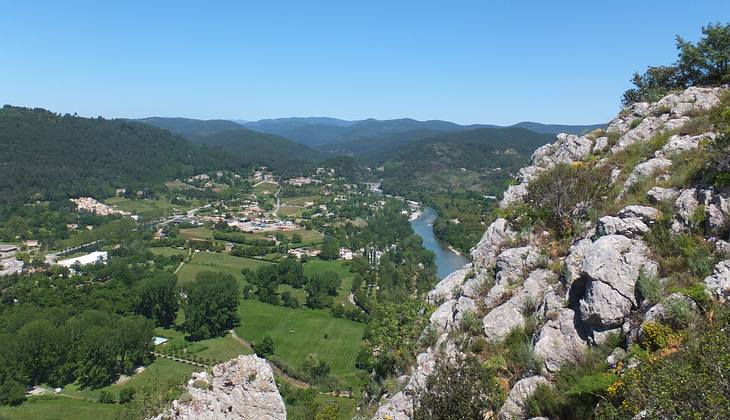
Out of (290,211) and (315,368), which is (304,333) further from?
(290,211)

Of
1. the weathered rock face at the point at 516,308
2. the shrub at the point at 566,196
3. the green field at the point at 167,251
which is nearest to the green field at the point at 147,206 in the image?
the green field at the point at 167,251

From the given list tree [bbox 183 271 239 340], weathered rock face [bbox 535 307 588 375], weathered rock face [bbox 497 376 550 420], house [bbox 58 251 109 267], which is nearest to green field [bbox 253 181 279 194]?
house [bbox 58 251 109 267]

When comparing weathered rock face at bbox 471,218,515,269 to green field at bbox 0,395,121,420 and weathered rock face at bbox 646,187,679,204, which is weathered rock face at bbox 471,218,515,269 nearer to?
weathered rock face at bbox 646,187,679,204

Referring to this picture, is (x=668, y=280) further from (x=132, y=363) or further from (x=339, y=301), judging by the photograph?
(x=339, y=301)

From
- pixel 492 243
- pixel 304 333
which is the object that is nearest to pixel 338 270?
pixel 304 333

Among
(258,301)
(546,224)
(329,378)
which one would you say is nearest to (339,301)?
(258,301)
